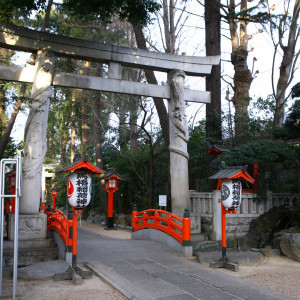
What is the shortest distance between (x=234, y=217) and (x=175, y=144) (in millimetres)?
3105

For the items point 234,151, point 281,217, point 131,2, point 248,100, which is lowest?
point 281,217

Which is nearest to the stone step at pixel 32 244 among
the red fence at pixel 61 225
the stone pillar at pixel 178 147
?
the red fence at pixel 61 225

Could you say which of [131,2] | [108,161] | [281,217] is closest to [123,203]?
[108,161]

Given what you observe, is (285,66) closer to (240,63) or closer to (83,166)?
(240,63)

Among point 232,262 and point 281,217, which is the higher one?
point 281,217

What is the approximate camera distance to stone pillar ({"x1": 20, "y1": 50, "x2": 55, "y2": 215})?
32.7ft

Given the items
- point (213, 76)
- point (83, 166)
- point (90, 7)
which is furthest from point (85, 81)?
point (213, 76)

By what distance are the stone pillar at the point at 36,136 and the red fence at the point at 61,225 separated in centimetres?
74

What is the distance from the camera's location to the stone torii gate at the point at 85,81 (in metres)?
10.0

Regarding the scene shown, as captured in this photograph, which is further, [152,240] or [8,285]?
[152,240]

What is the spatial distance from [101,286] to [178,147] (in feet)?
19.2

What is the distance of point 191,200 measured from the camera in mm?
12055

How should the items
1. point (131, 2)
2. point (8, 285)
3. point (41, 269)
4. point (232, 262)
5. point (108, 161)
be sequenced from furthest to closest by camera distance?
point (108, 161) → point (131, 2) → point (232, 262) → point (41, 269) → point (8, 285)

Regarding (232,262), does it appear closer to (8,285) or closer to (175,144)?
(175,144)
